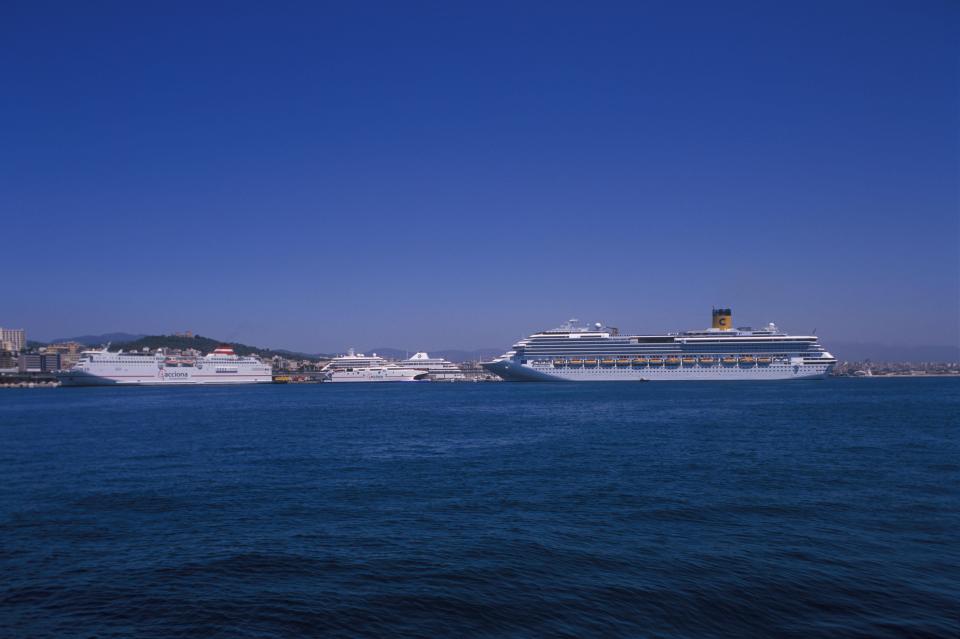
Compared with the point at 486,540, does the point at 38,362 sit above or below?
above

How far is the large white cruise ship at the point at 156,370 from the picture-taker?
4075 inches

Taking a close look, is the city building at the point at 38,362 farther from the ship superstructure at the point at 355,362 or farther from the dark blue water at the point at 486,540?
the dark blue water at the point at 486,540

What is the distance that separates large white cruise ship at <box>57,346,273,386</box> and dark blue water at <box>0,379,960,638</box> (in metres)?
88.2

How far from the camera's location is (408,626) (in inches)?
359

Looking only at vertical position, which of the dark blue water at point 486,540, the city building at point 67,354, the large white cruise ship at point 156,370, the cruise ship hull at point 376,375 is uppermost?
the city building at point 67,354

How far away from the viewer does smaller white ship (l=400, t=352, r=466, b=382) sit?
146 meters

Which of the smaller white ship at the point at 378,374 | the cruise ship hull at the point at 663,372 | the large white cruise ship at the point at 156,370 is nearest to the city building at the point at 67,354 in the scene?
the large white cruise ship at the point at 156,370

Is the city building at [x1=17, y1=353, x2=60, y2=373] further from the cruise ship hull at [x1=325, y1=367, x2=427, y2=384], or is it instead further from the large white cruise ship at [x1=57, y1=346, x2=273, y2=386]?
the cruise ship hull at [x1=325, y1=367, x2=427, y2=384]

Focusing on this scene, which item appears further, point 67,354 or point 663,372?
point 67,354

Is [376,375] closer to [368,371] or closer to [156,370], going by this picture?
[368,371]

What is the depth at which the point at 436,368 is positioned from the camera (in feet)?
503

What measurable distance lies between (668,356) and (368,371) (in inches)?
2785

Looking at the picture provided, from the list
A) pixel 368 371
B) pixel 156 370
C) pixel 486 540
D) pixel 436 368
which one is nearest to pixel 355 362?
pixel 368 371

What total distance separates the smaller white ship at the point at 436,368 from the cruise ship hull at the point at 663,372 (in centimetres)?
4874
